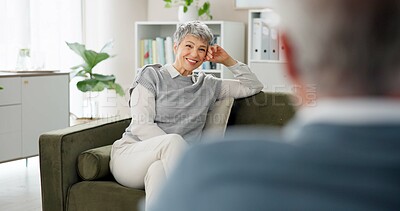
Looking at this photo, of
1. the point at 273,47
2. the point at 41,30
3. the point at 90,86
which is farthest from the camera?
the point at 41,30

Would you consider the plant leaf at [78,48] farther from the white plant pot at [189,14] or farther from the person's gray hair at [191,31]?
the person's gray hair at [191,31]

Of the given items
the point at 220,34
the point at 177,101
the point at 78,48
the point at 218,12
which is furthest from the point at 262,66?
the point at 177,101

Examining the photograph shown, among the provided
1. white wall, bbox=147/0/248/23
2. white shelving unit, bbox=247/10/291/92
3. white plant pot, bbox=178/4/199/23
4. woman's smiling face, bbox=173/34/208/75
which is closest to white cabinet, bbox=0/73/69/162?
white plant pot, bbox=178/4/199/23

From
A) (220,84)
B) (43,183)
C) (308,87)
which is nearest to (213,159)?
(308,87)

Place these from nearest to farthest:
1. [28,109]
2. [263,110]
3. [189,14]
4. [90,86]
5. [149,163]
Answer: [149,163] → [263,110] → [28,109] → [189,14] → [90,86]

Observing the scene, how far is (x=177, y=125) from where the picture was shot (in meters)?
3.34

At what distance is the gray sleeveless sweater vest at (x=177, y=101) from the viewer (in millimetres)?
3338

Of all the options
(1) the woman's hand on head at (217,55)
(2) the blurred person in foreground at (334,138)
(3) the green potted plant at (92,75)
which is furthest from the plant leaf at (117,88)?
(2) the blurred person in foreground at (334,138)

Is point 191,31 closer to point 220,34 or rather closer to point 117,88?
point 220,34

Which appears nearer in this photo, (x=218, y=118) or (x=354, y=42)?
(x=354, y=42)

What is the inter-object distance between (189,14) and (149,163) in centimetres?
273

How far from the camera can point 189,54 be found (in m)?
3.45

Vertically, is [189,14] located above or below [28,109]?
above

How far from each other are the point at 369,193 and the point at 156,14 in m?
5.75
